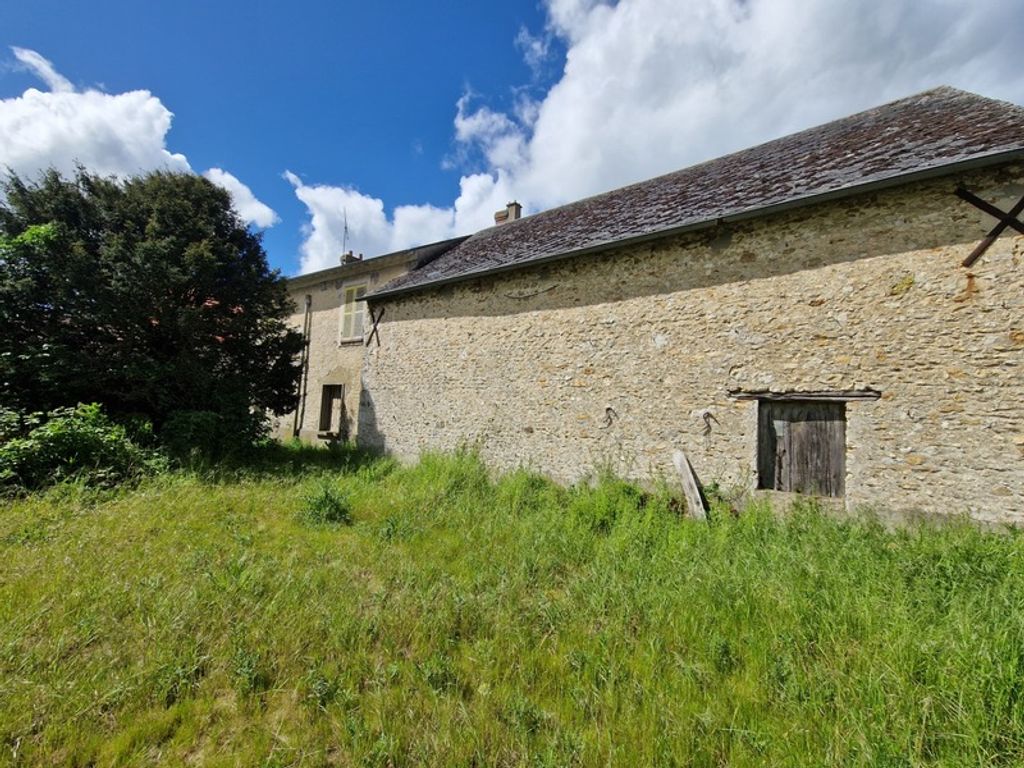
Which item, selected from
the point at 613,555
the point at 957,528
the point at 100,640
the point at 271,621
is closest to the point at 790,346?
the point at 957,528

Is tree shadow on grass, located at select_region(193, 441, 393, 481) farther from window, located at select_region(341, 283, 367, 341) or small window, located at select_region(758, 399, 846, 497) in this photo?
small window, located at select_region(758, 399, 846, 497)

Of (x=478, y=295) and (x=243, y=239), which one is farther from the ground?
(x=243, y=239)

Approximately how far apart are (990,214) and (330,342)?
13.9 m

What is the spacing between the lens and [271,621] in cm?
317

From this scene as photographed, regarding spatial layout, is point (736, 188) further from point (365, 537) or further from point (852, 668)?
point (365, 537)

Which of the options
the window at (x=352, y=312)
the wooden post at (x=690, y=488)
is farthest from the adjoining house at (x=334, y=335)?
the wooden post at (x=690, y=488)

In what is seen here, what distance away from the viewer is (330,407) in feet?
44.3

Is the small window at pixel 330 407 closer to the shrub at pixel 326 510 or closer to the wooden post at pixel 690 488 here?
the shrub at pixel 326 510

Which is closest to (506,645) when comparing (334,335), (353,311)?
(353,311)

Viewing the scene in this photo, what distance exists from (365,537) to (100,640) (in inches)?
89.9

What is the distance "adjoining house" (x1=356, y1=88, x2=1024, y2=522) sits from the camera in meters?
4.64

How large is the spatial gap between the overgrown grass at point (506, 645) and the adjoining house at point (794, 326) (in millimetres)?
975

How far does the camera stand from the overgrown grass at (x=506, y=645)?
85.6 inches

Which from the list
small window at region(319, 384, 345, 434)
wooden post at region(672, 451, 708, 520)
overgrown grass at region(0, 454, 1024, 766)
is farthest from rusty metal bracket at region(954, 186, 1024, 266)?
small window at region(319, 384, 345, 434)
